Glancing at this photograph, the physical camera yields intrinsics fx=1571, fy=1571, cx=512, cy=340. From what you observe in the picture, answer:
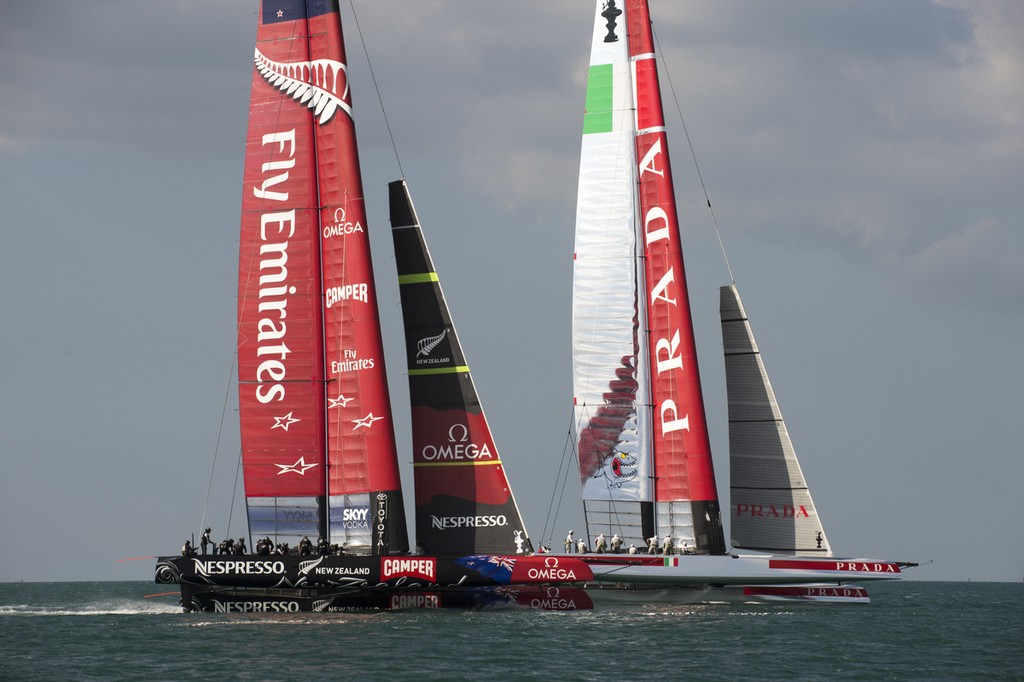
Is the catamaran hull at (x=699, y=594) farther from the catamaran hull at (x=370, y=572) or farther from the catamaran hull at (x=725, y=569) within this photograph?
the catamaran hull at (x=370, y=572)

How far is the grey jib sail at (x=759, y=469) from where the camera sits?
124ft

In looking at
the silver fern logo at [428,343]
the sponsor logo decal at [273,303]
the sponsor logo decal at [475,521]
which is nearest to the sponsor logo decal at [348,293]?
the sponsor logo decal at [273,303]

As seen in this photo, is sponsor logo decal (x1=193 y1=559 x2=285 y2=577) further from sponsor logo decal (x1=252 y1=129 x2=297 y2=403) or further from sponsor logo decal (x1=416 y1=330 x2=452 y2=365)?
sponsor logo decal (x1=416 y1=330 x2=452 y2=365)

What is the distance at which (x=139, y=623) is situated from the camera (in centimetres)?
3684

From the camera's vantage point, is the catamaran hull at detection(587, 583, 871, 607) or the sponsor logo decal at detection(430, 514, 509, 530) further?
the catamaran hull at detection(587, 583, 871, 607)

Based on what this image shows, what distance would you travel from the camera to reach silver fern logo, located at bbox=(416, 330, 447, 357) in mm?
36812

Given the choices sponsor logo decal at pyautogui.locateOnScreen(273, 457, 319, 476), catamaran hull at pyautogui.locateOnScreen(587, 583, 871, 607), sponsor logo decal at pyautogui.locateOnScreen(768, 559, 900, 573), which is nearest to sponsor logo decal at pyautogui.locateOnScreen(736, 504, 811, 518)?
catamaran hull at pyautogui.locateOnScreen(587, 583, 871, 607)

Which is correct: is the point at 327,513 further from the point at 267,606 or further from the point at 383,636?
the point at 383,636

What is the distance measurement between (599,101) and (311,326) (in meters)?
9.57

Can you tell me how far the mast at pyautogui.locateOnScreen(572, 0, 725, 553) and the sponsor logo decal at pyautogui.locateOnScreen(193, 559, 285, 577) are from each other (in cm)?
904

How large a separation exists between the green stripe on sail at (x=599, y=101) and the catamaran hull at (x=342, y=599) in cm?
1209

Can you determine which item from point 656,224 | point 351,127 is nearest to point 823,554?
point 656,224

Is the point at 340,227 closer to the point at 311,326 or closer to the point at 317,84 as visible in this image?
the point at 311,326

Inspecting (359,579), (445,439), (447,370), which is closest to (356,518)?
(359,579)
